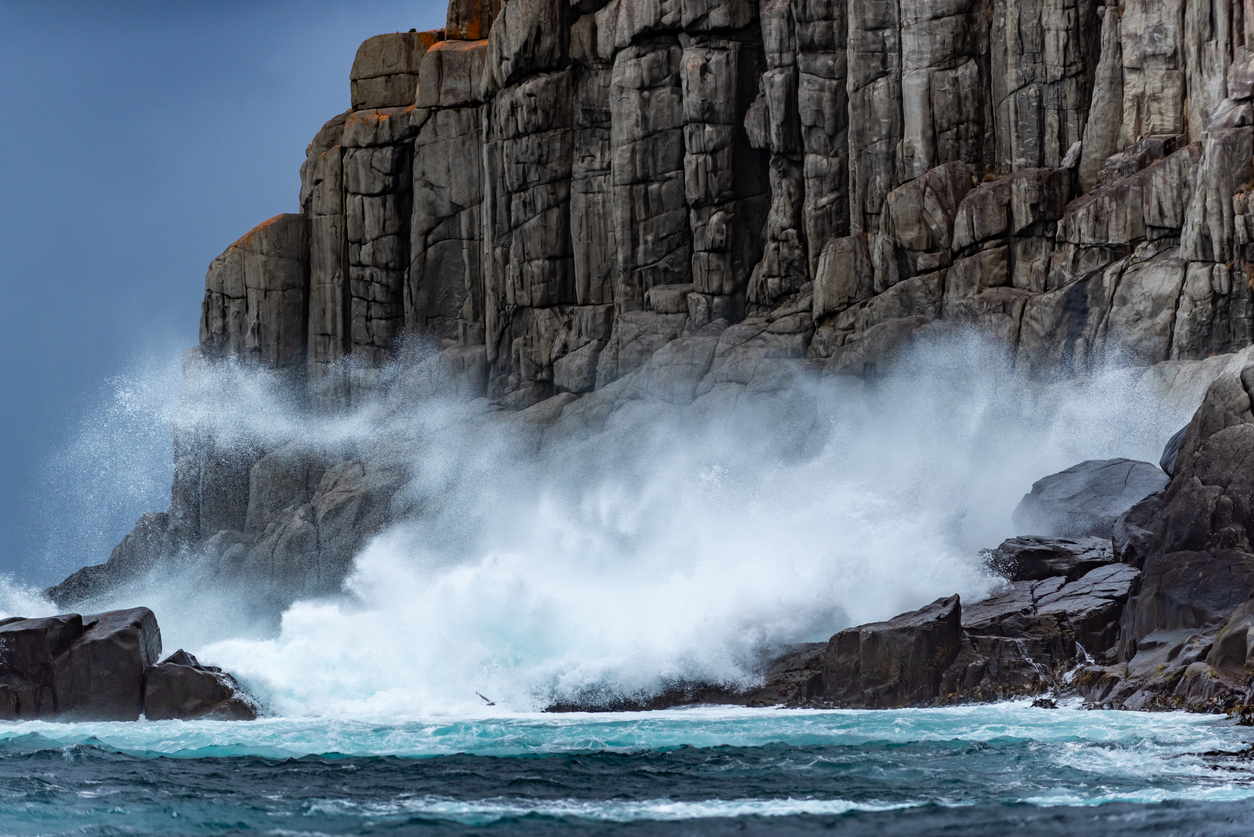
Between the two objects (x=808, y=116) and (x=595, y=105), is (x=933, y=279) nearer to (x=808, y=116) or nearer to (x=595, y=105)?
(x=808, y=116)

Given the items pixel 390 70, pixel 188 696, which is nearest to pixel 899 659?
pixel 188 696

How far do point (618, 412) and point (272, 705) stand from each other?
1888 centimetres

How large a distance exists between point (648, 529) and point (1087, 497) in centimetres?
1508

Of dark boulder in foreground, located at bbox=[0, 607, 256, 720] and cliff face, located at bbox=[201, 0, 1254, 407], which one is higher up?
cliff face, located at bbox=[201, 0, 1254, 407]

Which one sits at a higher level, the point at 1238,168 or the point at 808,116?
the point at 808,116

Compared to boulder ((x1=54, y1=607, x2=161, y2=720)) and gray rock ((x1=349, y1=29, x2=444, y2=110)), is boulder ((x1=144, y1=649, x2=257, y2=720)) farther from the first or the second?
gray rock ((x1=349, y1=29, x2=444, y2=110))

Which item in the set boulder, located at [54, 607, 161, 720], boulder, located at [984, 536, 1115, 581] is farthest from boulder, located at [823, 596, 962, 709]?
boulder, located at [54, 607, 161, 720]

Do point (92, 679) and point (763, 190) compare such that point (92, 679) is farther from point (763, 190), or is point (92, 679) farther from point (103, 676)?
→ point (763, 190)

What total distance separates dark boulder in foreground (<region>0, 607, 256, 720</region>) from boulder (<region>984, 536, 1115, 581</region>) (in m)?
17.0

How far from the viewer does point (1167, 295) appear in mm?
32906

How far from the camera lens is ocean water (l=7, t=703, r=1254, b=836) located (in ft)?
45.5

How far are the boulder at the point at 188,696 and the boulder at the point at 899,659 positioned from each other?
13.1 m

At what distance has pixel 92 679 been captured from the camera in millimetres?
26641

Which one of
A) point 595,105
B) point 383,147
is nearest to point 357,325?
point 383,147
